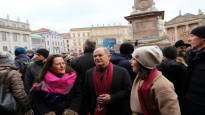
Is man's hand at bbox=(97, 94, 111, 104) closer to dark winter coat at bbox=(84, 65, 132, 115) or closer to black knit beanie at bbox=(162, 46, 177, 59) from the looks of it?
dark winter coat at bbox=(84, 65, 132, 115)

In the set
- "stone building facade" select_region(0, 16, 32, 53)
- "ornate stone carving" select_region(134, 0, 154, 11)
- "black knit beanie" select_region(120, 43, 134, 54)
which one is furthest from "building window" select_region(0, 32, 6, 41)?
"black knit beanie" select_region(120, 43, 134, 54)

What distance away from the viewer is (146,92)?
88.7 inches

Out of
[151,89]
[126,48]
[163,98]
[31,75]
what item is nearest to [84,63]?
[126,48]

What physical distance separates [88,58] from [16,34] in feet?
230

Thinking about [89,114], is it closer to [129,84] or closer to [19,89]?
[129,84]

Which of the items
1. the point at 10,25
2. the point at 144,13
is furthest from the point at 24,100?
the point at 10,25

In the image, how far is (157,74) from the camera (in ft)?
7.55

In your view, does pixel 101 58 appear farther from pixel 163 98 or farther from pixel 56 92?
pixel 163 98

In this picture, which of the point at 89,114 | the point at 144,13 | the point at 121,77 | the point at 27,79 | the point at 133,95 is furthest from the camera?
the point at 144,13

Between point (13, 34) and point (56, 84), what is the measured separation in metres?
69.8

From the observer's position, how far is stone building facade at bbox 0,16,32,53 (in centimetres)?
6053

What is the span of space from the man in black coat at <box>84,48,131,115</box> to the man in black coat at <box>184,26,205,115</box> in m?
0.99

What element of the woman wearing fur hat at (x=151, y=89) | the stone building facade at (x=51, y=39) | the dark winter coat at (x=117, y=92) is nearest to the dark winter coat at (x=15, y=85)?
the dark winter coat at (x=117, y=92)

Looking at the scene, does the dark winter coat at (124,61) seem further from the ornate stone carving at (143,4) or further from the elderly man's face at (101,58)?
the ornate stone carving at (143,4)
